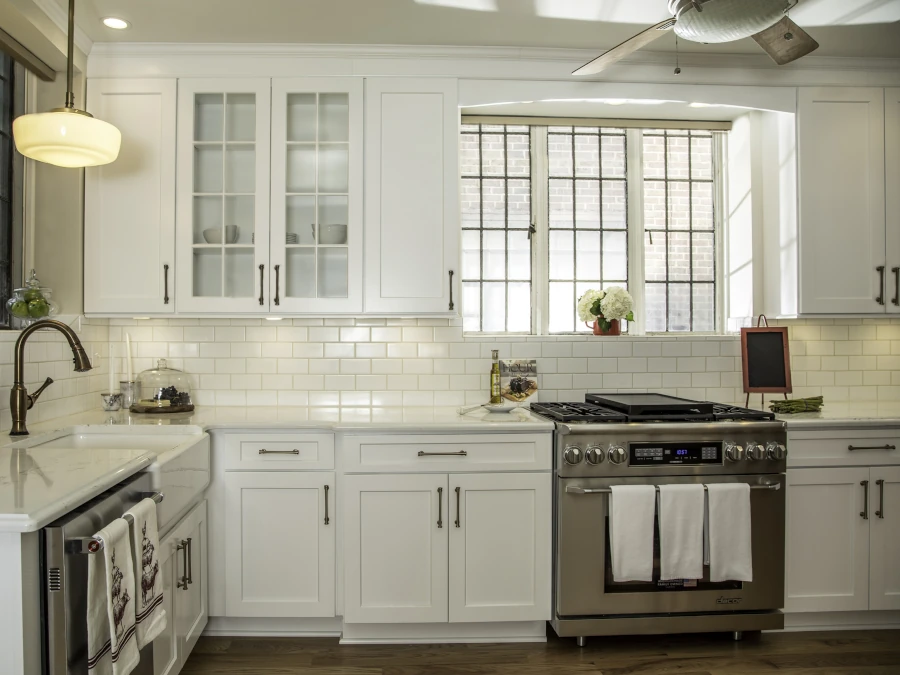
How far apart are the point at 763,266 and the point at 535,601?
83.9 inches

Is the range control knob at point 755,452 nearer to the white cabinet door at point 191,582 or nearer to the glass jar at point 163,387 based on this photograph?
the white cabinet door at point 191,582

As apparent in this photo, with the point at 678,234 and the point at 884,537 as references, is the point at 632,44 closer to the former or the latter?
the point at 678,234

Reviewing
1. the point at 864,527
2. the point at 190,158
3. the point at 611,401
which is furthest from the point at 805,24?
the point at 190,158

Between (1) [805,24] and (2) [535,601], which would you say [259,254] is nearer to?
(2) [535,601]

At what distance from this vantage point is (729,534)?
2439mm

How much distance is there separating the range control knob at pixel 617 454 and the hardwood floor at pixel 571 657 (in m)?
0.80

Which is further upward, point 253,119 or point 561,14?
point 561,14

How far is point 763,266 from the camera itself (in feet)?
10.7

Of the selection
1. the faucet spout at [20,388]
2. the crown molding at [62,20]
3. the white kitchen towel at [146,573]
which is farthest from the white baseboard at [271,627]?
the crown molding at [62,20]

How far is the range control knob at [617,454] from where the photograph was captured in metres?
2.45

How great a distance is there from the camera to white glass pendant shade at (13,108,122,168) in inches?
83.5

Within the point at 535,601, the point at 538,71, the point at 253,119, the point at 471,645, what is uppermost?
the point at 538,71

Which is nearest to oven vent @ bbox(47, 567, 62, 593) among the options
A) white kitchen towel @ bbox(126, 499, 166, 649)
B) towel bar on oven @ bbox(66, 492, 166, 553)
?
towel bar on oven @ bbox(66, 492, 166, 553)

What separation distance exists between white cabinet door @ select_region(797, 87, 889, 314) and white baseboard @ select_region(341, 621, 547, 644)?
2010mm
